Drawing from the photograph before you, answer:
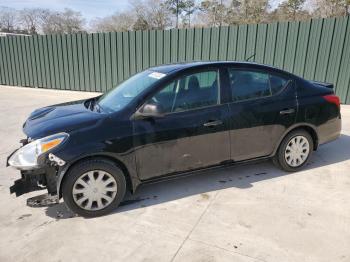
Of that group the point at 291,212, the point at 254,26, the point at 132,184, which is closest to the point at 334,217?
the point at 291,212

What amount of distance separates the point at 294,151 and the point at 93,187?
2741 millimetres

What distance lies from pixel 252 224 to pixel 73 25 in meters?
53.3

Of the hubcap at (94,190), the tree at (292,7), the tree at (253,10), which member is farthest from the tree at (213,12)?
the hubcap at (94,190)

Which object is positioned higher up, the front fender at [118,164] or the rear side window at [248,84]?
the rear side window at [248,84]

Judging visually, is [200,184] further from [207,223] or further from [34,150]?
[34,150]

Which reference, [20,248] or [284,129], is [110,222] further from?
[284,129]

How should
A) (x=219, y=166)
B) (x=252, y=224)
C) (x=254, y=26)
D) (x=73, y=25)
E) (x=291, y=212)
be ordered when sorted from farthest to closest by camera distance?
1. (x=73, y=25)
2. (x=254, y=26)
3. (x=219, y=166)
4. (x=291, y=212)
5. (x=252, y=224)

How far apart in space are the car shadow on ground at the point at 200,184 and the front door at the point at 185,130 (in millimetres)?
350

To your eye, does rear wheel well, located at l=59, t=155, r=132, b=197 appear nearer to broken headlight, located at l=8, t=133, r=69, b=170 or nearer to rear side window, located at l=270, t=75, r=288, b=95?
broken headlight, located at l=8, t=133, r=69, b=170

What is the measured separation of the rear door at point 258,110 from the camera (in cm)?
373

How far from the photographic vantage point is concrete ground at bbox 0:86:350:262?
2693 millimetres

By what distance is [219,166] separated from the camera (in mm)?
3814

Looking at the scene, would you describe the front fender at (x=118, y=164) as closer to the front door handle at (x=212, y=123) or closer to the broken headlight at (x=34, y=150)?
the broken headlight at (x=34, y=150)

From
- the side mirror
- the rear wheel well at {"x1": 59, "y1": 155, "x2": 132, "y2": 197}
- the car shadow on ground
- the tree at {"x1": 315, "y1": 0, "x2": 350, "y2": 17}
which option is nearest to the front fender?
the rear wheel well at {"x1": 59, "y1": 155, "x2": 132, "y2": 197}
